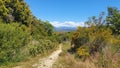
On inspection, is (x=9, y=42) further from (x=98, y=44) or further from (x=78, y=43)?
(x=78, y=43)

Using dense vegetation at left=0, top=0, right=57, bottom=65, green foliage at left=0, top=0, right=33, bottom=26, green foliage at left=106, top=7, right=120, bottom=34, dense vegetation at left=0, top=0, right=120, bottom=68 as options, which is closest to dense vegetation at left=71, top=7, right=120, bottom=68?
dense vegetation at left=0, top=0, right=120, bottom=68

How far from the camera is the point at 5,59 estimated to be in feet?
60.2

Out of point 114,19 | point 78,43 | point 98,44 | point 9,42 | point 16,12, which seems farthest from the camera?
point 114,19

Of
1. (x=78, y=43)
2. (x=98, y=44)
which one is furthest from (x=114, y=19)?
(x=98, y=44)

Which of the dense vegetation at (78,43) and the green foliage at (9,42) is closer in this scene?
the dense vegetation at (78,43)

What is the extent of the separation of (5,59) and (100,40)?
8.63 meters

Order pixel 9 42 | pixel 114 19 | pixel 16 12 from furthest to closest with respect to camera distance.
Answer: pixel 114 19
pixel 16 12
pixel 9 42

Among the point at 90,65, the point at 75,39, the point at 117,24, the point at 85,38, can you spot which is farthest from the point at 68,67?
the point at 117,24

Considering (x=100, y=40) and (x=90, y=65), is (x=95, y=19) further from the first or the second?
(x=90, y=65)

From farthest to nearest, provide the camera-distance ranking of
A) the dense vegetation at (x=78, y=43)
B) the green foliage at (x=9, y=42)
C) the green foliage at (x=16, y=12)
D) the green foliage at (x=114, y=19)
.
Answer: the green foliage at (x=114, y=19) → the green foliage at (x=16, y=12) → the green foliage at (x=9, y=42) → the dense vegetation at (x=78, y=43)

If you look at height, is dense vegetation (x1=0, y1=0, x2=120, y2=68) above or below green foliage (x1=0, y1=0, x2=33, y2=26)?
below

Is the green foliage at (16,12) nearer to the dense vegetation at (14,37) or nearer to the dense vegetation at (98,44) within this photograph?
the dense vegetation at (14,37)

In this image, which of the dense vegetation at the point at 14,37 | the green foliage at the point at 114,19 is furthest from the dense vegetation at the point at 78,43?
the green foliage at the point at 114,19

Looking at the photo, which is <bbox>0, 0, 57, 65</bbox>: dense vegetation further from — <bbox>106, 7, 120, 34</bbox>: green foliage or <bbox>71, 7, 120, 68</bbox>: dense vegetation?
<bbox>106, 7, 120, 34</bbox>: green foliage
